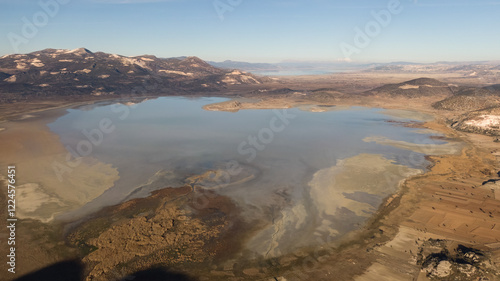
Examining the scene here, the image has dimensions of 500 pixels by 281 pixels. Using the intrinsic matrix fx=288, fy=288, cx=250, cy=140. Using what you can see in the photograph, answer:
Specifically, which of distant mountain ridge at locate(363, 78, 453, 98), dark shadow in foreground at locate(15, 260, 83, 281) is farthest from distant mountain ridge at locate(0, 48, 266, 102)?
dark shadow in foreground at locate(15, 260, 83, 281)

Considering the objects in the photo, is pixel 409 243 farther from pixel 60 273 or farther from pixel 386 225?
pixel 60 273

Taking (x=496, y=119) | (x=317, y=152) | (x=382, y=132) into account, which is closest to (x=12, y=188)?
(x=317, y=152)

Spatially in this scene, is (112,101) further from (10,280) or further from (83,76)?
(10,280)

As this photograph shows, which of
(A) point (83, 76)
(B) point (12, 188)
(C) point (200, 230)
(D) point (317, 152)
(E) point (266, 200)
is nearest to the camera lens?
(C) point (200, 230)

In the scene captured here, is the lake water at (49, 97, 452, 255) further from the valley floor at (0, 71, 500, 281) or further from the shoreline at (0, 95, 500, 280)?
the valley floor at (0, 71, 500, 281)

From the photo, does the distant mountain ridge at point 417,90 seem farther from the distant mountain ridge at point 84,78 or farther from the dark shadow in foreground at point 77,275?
the dark shadow in foreground at point 77,275

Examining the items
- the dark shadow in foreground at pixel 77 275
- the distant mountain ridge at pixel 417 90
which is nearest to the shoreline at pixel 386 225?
the dark shadow in foreground at pixel 77 275
